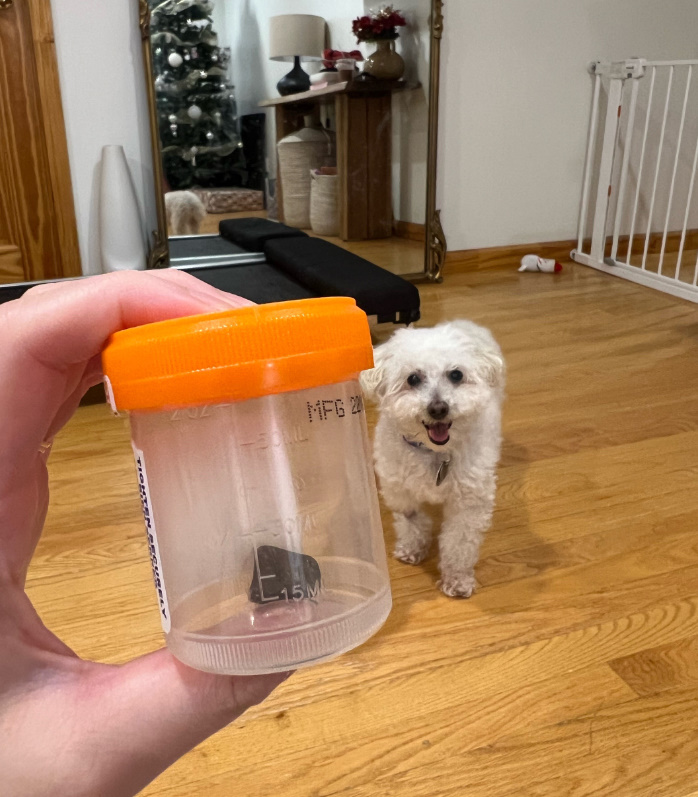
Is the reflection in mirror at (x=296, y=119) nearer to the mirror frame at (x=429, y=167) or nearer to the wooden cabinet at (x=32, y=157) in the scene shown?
the mirror frame at (x=429, y=167)

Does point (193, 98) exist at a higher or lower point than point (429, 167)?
higher

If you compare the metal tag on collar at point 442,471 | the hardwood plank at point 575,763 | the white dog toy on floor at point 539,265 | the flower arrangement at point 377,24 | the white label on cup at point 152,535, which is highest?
the flower arrangement at point 377,24

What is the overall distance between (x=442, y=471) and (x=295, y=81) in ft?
7.16

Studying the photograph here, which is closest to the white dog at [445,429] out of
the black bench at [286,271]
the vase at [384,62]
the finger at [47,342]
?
the black bench at [286,271]

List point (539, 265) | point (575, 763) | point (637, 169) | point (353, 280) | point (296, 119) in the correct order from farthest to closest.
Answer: point (637, 169) → point (539, 265) → point (296, 119) → point (353, 280) → point (575, 763)

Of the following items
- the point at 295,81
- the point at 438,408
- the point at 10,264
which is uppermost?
the point at 295,81

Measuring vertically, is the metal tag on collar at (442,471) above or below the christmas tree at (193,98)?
below

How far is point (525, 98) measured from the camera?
3.14 metres

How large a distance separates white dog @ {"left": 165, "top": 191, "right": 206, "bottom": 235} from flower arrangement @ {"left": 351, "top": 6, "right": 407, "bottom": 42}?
96 cm

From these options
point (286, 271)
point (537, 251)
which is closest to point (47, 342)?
point (286, 271)

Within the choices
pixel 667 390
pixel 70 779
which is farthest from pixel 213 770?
pixel 667 390

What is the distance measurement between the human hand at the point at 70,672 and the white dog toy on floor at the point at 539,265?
3.01 metres

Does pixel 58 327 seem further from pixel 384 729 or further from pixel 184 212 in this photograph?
pixel 184 212

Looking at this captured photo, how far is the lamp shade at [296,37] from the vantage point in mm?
2688
